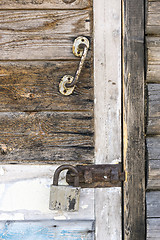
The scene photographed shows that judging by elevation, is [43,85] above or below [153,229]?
above

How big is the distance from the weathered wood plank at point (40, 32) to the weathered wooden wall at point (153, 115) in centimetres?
25

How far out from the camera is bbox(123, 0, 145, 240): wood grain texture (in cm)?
93

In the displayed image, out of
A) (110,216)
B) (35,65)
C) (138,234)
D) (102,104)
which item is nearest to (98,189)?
(110,216)

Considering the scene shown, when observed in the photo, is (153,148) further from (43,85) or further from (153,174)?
(43,85)

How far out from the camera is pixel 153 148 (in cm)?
94

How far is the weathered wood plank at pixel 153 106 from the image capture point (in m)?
0.93

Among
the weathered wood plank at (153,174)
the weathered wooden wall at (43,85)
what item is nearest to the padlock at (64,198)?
the weathered wooden wall at (43,85)

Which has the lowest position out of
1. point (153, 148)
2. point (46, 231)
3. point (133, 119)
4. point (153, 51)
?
point (46, 231)

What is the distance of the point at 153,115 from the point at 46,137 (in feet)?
1.45

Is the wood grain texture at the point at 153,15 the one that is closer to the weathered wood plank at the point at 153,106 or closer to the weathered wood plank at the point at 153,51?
the weathered wood plank at the point at 153,51

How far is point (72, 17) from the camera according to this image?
3.04 feet

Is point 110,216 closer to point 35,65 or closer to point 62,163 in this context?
point 62,163

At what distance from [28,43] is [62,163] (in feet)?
1.66

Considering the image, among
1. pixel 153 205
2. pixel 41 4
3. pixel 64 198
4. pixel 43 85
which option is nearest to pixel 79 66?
pixel 43 85
